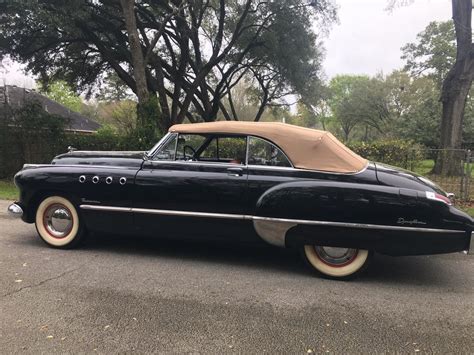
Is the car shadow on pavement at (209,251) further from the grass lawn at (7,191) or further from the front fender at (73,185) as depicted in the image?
the grass lawn at (7,191)

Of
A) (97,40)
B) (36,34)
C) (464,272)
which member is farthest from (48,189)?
(97,40)

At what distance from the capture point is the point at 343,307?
12.7 ft

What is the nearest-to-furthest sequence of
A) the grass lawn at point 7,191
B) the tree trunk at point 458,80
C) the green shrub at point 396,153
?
1. the grass lawn at point 7,191
2. the green shrub at point 396,153
3. the tree trunk at point 458,80

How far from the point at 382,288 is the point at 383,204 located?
90 centimetres

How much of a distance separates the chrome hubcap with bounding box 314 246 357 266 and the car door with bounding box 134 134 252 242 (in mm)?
989

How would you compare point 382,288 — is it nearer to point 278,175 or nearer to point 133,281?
point 278,175

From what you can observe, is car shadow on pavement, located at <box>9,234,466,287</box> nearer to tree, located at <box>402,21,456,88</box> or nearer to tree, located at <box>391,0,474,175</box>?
tree, located at <box>391,0,474,175</box>

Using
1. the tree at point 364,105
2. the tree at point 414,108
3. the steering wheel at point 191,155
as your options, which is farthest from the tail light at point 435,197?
the tree at point 364,105

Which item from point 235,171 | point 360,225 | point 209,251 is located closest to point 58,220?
point 209,251

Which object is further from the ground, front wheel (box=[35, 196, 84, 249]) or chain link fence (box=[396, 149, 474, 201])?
chain link fence (box=[396, 149, 474, 201])

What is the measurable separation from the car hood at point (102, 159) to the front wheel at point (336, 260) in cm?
242

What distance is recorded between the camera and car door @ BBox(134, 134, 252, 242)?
4.84 meters

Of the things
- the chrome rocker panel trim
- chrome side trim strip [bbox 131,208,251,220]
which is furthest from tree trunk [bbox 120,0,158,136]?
the chrome rocker panel trim

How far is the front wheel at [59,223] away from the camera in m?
5.45
